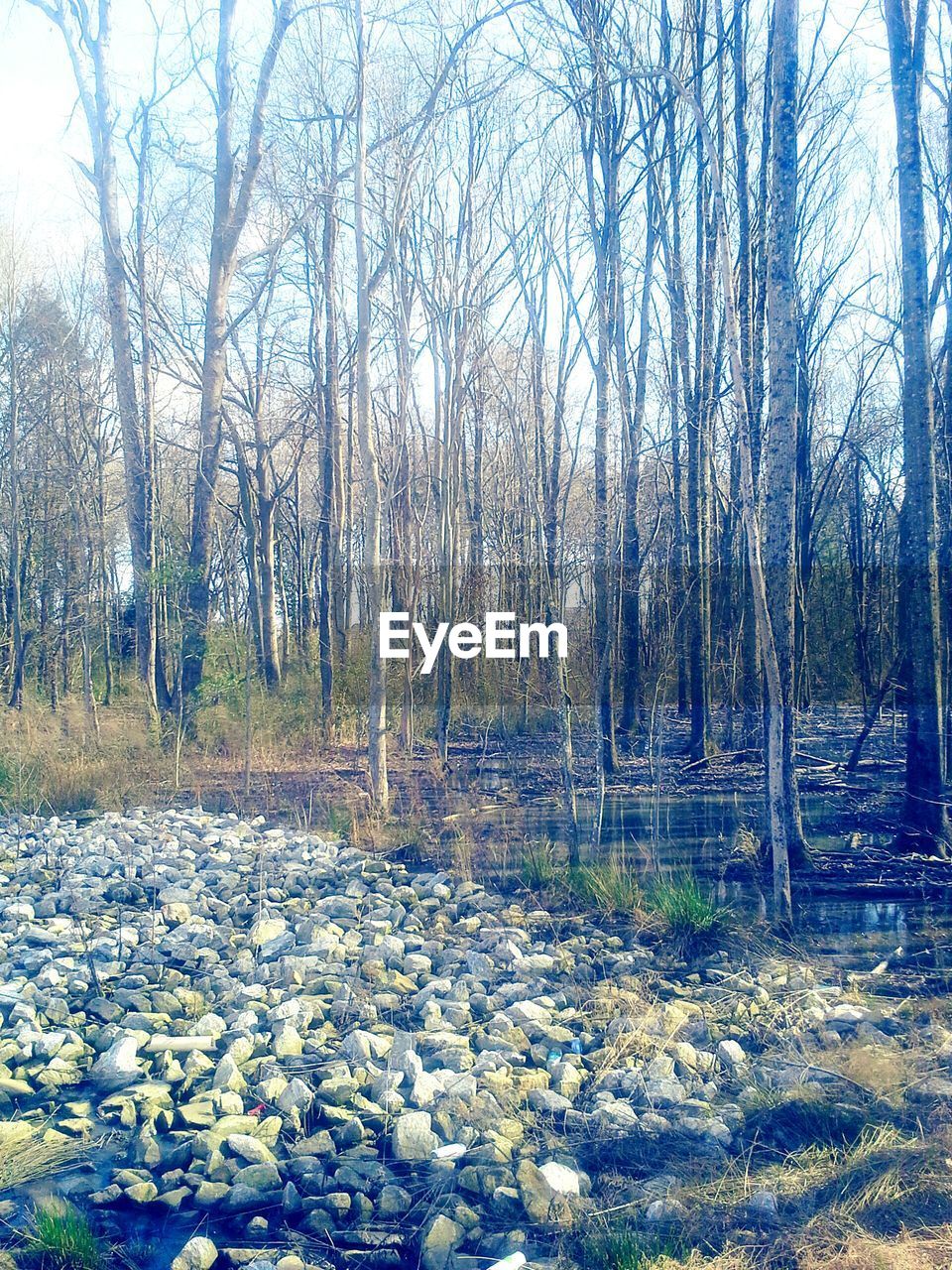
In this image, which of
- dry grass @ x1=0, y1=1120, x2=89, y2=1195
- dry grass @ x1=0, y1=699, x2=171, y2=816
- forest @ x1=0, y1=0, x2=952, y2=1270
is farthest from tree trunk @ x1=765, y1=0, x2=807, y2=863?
dry grass @ x1=0, y1=699, x2=171, y2=816

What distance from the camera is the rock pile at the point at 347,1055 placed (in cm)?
328

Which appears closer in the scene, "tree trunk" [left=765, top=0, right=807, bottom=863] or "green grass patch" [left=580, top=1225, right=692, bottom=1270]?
"green grass patch" [left=580, top=1225, right=692, bottom=1270]

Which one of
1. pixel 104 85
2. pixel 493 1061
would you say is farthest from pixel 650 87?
pixel 493 1061

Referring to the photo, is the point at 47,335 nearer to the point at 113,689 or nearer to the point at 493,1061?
the point at 113,689

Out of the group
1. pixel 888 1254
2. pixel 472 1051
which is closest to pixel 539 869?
pixel 472 1051

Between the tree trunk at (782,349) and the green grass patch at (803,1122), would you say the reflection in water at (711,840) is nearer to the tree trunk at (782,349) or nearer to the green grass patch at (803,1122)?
the tree trunk at (782,349)

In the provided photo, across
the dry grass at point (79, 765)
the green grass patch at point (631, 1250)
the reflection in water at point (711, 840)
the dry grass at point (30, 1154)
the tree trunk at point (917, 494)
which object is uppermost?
the tree trunk at point (917, 494)

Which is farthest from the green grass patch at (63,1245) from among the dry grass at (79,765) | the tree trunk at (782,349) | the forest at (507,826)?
the dry grass at (79,765)

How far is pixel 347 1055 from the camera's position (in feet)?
14.2

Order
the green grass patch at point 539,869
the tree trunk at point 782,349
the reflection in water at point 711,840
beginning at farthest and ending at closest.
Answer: the green grass patch at point 539,869
the tree trunk at point 782,349
the reflection in water at point 711,840

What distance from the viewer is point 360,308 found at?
936cm

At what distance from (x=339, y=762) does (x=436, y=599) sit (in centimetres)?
300

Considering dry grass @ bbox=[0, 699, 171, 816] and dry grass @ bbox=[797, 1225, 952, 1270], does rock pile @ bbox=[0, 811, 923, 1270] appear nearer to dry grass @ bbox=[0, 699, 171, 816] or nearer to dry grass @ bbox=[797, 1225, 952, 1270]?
dry grass @ bbox=[797, 1225, 952, 1270]

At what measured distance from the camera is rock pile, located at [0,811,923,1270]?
3.28 meters
